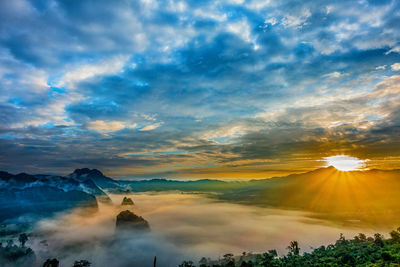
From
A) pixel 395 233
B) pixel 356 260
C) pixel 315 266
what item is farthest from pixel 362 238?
pixel 315 266

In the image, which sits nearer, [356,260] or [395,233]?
[356,260]

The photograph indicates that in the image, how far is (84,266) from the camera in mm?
126500

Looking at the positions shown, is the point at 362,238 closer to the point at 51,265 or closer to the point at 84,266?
the point at 84,266

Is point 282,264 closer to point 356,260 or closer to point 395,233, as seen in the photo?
point 356,260

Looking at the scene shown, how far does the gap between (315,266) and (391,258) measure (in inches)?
976

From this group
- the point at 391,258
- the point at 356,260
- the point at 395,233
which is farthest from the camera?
the point at 395,233

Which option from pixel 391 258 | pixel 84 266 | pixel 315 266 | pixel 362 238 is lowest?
pixel 84 266

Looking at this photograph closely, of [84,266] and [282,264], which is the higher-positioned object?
[282,264]

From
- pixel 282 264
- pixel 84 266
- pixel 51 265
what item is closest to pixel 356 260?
pixel 282 264

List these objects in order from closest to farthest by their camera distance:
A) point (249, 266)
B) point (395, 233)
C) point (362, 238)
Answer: point (249, 266), point (395, 233), point (362, 238)

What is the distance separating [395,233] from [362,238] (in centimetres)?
3585

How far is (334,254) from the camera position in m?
96.9

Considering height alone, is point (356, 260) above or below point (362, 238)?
above

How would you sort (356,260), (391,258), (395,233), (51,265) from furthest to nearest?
(51,265) → (395,233) → (356,260) → (391,258)
